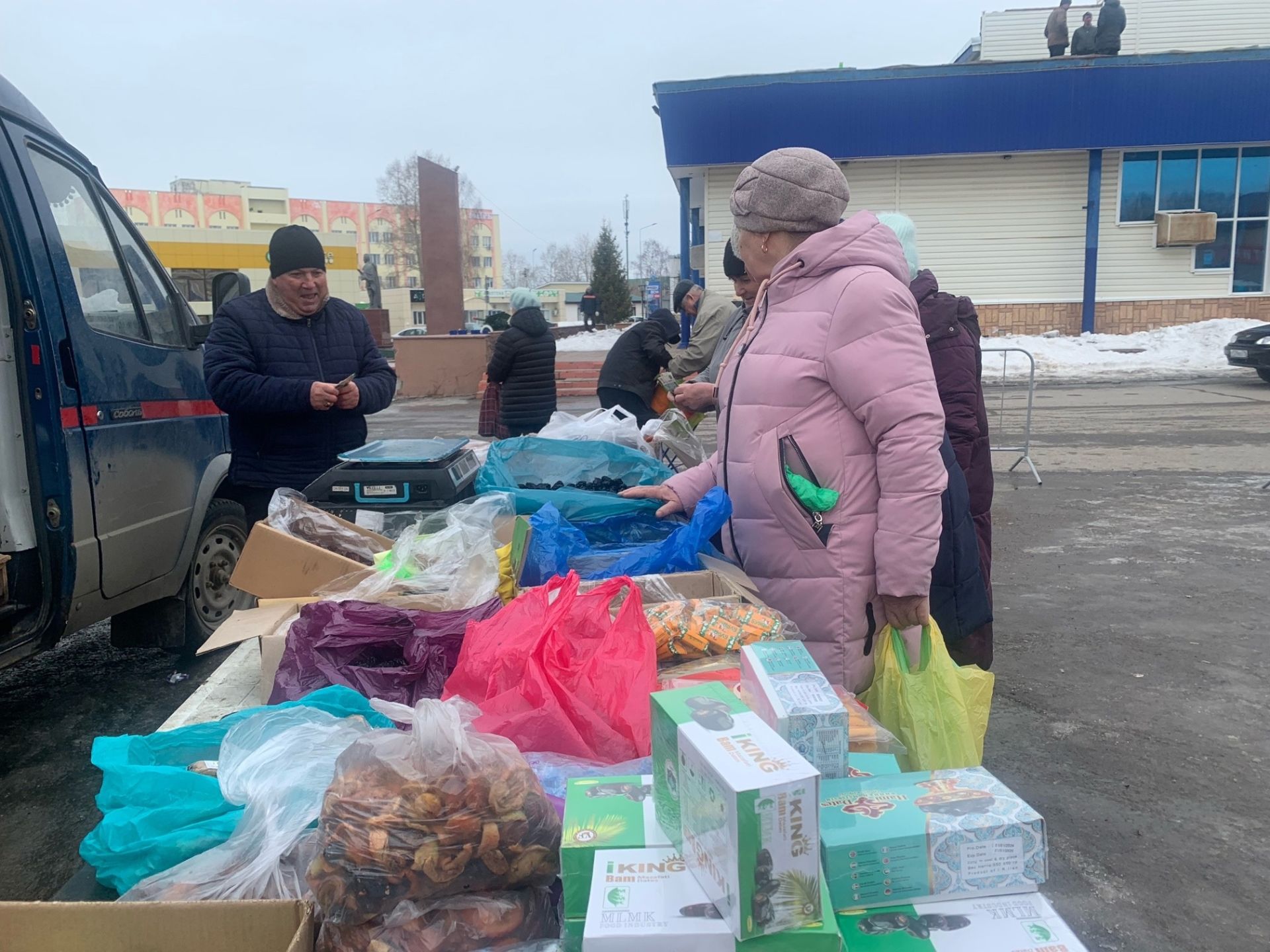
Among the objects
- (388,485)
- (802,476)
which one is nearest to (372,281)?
(388,485)

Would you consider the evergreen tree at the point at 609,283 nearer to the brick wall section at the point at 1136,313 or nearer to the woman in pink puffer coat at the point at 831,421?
the brick wall section at the point at 1136,313

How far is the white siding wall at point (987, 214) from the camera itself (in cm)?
2014

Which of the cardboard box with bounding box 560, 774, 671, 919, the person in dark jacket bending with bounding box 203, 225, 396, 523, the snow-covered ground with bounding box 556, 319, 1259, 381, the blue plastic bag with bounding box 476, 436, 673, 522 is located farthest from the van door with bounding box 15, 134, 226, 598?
the snow-covered ground with bounding box 556, 319, 1259, 381

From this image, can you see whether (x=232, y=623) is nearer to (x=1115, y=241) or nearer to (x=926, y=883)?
(x=926, y=883)

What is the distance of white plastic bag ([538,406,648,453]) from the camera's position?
4.05 metres

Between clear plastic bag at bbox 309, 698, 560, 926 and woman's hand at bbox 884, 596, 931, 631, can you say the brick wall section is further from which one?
clear plastic bag at bbox 309, 698, 560, 926

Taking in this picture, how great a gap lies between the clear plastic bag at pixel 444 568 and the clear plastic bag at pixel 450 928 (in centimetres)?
112

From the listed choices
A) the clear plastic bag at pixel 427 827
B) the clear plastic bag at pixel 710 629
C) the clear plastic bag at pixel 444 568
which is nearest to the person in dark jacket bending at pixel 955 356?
the clear plastic bag at pixel 710 629

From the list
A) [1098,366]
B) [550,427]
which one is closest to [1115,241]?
[1098,366]

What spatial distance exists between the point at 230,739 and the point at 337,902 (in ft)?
1.91

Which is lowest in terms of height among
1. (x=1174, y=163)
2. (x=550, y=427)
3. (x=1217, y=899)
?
(x=1217, y=899)

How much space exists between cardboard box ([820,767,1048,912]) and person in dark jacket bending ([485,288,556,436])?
20.2ft

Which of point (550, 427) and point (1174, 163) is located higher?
point (1174, 163)

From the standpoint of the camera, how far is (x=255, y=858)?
1535 mm
